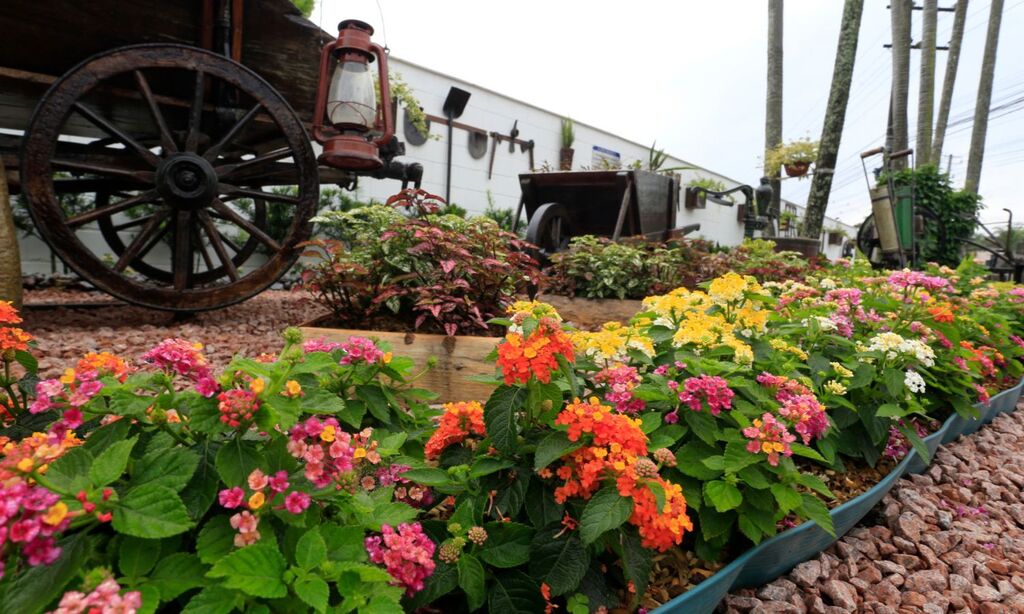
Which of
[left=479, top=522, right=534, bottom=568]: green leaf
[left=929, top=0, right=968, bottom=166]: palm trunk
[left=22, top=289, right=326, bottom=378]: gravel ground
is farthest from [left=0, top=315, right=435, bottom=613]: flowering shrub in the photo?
[left=929, top=0, right=968, bottom=166]: palm trunk

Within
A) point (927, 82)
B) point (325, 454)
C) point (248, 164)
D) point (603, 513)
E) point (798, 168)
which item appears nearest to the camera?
point (325, 454)

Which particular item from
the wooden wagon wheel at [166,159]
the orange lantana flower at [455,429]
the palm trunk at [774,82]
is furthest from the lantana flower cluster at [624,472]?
the palm trunk at [774,82]

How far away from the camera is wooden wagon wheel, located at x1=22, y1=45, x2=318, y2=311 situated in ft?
7.90

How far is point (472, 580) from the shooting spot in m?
0.80

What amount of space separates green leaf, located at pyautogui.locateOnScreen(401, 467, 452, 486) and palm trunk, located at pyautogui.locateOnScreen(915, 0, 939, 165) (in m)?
12.0

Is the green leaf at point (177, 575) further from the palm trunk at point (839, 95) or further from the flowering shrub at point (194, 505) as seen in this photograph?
the palm trunk at point (839, 95)

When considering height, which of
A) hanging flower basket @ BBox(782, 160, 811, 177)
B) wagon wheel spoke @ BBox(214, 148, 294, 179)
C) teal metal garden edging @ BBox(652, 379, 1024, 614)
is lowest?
teal metal garden edging @ BBox(652, 379, 1024, 614)

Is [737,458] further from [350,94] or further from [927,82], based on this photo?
[927,82]

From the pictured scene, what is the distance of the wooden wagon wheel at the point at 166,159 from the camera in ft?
7.90

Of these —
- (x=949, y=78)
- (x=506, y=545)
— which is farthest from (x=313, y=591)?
(x=949, y=78)

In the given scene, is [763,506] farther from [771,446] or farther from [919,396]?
[919,396]

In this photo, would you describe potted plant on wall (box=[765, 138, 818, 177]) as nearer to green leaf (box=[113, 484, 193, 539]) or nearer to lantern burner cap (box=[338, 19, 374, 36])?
lantern burner cap (box=[338, 19, 374, 36])

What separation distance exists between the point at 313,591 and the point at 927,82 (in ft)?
45.1

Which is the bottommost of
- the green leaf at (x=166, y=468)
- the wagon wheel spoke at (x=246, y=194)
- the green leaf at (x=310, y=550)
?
the green leaf at (x=310, y=550)
